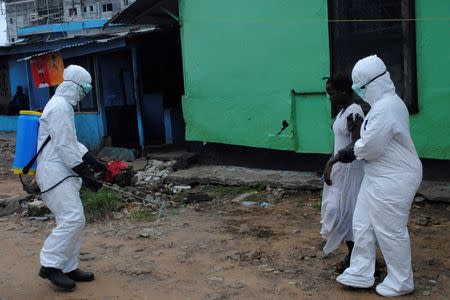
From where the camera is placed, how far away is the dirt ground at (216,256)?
14.6ft

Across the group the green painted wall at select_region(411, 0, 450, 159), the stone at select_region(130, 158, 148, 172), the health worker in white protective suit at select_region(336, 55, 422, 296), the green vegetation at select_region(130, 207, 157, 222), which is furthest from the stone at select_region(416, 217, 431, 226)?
the stone at select_region(130, 158, 148, 172)

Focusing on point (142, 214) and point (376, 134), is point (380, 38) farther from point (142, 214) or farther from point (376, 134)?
point (142, 214)

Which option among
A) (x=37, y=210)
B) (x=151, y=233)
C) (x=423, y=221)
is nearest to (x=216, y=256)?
(x=151, y=233)

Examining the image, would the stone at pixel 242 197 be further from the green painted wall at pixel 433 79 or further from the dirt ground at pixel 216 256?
the green painted wall at pixel 433 79

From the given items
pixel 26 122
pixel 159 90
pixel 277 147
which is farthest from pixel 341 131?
pixel 159 90

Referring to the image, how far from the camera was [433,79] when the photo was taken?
6.62m

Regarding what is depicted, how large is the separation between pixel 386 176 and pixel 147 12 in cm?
700

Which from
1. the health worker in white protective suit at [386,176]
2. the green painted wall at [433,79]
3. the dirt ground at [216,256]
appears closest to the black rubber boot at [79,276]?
the dirt ground at [216,256]

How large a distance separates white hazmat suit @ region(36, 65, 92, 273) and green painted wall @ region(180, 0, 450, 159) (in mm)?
4098

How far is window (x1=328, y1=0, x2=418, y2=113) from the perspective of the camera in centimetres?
676

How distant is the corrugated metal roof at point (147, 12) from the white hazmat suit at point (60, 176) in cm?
514

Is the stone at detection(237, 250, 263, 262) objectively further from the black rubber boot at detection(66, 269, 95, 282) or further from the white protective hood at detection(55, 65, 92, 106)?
the white protective hood at detection(55, 65, 92, 106)

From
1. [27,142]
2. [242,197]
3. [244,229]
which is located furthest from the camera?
[242,197]

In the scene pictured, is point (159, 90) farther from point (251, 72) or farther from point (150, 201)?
point (150, 201)
